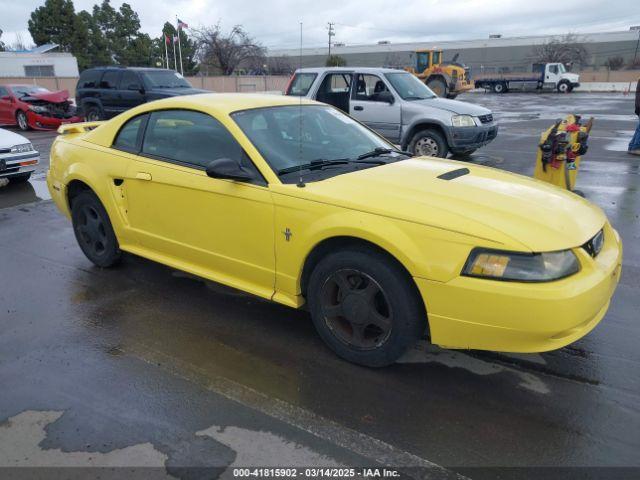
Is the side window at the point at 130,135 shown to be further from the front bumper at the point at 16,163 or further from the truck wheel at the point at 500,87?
the truck wheel at the point at 500,87

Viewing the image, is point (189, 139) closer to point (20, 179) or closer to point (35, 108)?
point (20, 179)

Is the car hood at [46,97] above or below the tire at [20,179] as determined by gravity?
above

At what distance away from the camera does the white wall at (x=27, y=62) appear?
130 feet

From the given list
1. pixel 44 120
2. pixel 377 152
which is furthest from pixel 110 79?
pixel 377 152

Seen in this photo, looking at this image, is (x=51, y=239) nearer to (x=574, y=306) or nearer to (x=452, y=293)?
(x=452, y=293)

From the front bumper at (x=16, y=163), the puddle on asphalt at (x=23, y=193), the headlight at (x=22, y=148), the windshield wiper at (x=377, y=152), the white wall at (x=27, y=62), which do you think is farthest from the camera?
the white wall at (x=27, y=62)

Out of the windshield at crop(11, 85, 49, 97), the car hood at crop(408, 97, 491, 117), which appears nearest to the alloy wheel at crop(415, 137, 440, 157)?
the car hood at crop(408, 97, 491, 117)

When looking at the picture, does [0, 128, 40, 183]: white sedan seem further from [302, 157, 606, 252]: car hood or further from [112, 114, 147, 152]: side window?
[302, 157, 606, 252]: car hood

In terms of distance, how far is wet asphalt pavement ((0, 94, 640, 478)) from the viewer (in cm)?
246

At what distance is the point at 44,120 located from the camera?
17031 mm

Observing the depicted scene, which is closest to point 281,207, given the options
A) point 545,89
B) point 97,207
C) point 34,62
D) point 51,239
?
point 97,207

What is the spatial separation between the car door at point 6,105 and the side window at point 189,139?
54.3 ft

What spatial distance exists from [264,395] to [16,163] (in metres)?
7.57

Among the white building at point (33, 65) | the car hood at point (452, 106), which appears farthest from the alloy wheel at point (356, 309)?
the white building at point (33, 65)
